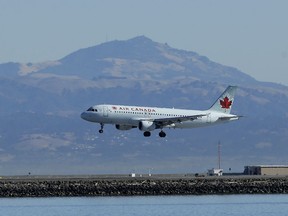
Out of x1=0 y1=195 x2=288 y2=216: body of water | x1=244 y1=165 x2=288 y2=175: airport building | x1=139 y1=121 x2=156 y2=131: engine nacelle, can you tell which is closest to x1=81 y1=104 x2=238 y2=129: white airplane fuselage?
x1=139 y1=121 x2=156 y2=131: engine nacelle

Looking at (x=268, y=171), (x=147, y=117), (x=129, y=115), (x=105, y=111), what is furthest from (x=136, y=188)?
(x=147, y=117)

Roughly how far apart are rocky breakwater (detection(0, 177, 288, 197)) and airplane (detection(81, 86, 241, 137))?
2980 centimetres

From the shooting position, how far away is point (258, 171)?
157m

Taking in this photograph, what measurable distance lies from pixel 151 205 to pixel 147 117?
2008 inches

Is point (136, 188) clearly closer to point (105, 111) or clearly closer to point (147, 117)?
point (105, 111)

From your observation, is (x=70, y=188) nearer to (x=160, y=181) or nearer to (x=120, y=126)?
(x=160, y=181)

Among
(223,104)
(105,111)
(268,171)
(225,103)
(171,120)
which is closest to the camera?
(268,171)

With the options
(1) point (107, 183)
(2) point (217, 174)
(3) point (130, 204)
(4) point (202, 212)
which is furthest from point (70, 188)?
(2) point (217, 174)

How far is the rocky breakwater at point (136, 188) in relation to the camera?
399 feet

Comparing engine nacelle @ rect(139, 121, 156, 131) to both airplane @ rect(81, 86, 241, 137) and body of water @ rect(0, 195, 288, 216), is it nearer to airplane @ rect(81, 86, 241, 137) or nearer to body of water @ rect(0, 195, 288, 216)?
airplane @ rect(81, 86, 241, 137)

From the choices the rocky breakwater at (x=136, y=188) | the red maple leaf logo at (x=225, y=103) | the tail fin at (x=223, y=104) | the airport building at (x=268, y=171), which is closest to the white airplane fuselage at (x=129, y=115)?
the tail fin at (x=223, y=104)

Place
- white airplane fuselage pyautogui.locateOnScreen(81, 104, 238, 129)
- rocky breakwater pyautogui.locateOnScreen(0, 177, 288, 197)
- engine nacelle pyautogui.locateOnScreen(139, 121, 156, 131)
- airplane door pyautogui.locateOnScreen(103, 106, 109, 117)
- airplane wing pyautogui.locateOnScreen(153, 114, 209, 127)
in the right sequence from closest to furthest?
rocky breakwater pyautogui.locateOnScreen(0, 177, 288, 197)
airplane door pyautogui.locateOnScreen(103, 106, 109, 117)
white airplane fuselage pyautogui.locateOnScreen(81, 104, 238, 129)
engine nacelle pyautogui.locateOnScreen(139, 121, 156, 131)
airplane wing pyautogui.locateOnScreen(153, 114, 209, 127)

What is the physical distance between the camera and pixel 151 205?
10994 centimetres

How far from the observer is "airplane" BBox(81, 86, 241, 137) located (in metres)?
157
